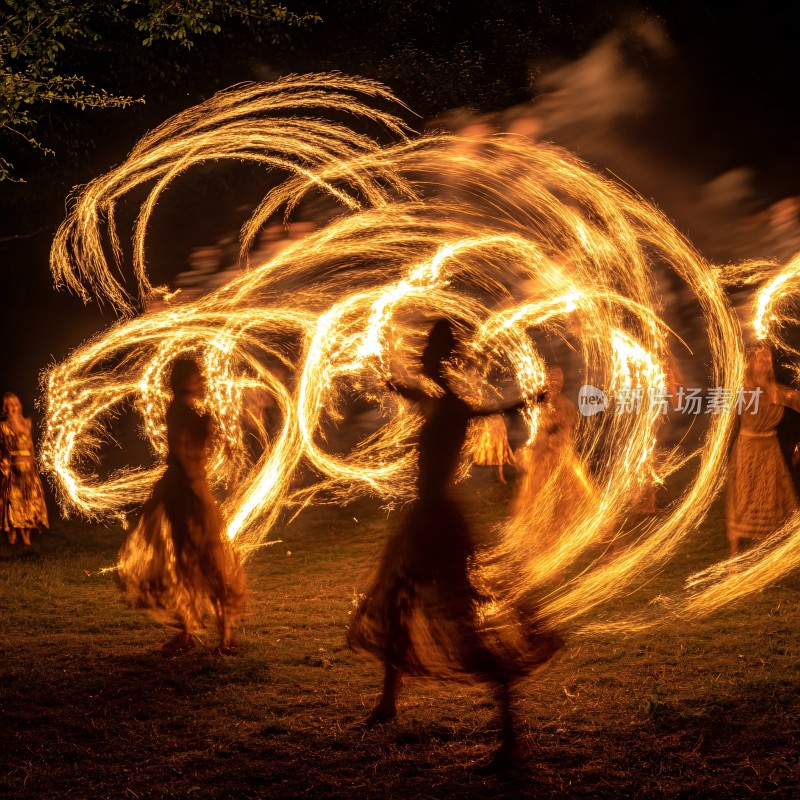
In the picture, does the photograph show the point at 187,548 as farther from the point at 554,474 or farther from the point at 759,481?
the point at 759,481

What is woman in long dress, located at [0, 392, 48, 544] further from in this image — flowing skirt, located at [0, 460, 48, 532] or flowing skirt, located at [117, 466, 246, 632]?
flowing skirt, located at [117, 466, 246, 632]

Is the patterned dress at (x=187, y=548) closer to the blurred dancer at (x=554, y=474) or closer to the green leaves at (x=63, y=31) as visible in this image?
the blurred dancer at (x=554, y=474)

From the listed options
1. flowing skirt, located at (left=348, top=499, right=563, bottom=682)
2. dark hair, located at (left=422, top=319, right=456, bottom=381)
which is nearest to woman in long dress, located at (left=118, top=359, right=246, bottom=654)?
flowing skirt, located at (left=348, top=499, right=563, bottom=682)

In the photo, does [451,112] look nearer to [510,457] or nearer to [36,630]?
[510,457]

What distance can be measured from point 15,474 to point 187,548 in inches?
243

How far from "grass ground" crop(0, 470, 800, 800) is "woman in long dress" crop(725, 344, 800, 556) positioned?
1276 millimetres

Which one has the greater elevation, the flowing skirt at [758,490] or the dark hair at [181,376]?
the dark hair at [181,376]

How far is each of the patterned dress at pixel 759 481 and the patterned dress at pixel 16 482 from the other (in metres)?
8.08

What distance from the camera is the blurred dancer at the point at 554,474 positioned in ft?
27.2

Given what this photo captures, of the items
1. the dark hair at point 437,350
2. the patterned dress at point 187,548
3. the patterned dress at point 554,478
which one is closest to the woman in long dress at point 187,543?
the patterned dress at point 187,548

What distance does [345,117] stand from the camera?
51.3 feet

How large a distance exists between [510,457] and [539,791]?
40.0ft

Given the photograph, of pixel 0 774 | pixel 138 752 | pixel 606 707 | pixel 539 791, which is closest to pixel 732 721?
pixel 606 707

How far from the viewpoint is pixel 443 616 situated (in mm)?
Result: 4516
